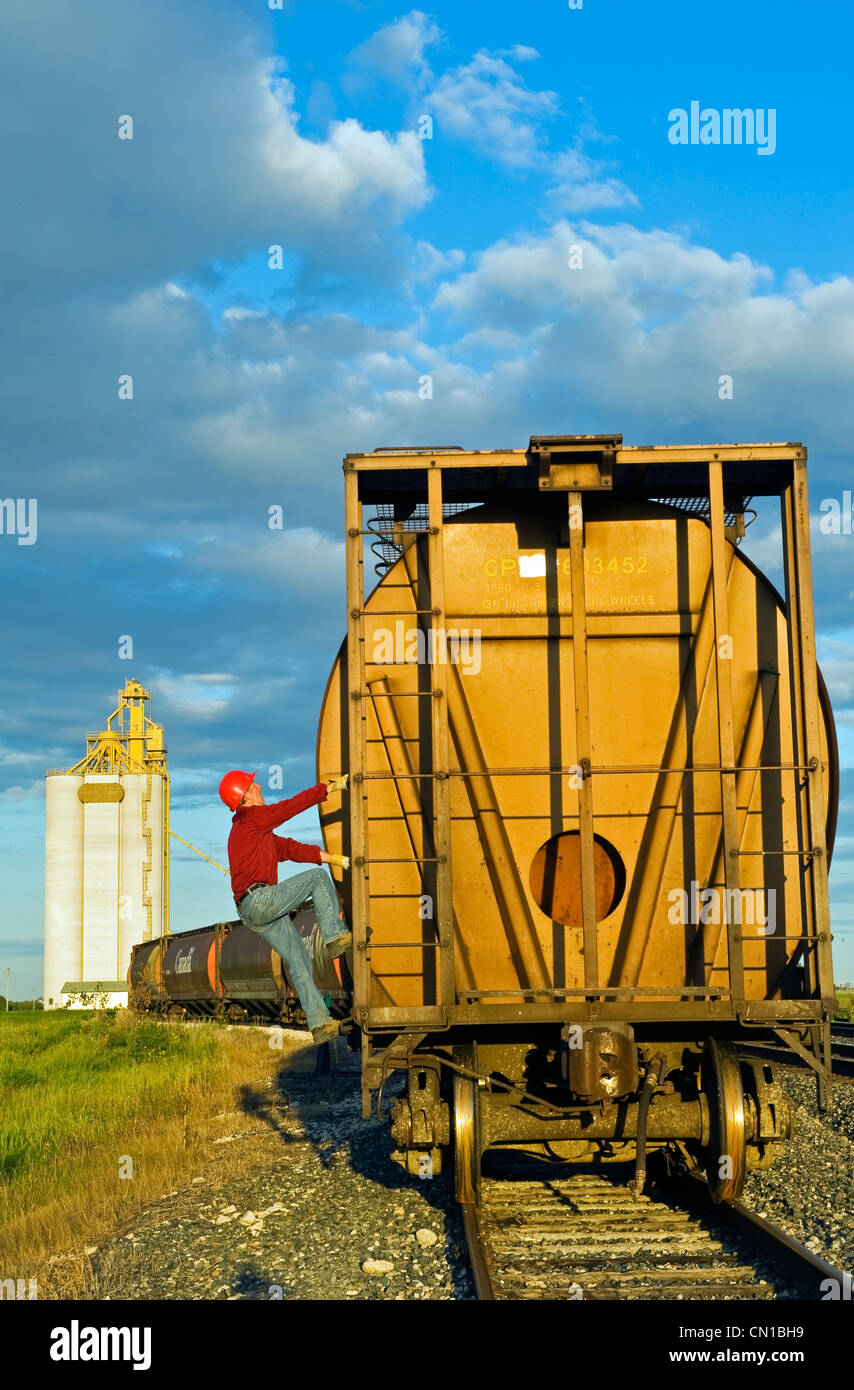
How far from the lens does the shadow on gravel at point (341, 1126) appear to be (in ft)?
25.2

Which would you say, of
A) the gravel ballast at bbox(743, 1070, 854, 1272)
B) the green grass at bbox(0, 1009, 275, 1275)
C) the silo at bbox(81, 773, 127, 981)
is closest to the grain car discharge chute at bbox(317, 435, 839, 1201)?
the gravel ballast at bbox(743, 1070, 854, 1272)

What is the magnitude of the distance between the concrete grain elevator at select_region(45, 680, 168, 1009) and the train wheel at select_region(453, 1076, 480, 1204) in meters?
Answer: 54.3

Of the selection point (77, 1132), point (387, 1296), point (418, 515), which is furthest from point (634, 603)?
point (77, 1132)

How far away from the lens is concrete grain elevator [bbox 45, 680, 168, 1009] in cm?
5928

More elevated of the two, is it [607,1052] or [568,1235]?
[607,1052]

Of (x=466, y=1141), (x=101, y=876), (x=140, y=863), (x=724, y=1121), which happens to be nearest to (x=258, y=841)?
(x=466, y=1141)

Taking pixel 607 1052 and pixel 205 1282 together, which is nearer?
pixel 205 1282

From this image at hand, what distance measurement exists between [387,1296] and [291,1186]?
2.93 metres

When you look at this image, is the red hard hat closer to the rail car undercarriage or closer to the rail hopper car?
the rail car undercarriage

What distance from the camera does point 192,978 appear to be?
30.1 m

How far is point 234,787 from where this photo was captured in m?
7.80

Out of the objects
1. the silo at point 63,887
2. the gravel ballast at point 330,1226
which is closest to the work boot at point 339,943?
the gravel ballast at point 330,1226

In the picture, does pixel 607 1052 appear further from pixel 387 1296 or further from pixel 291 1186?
pixel 291 1186

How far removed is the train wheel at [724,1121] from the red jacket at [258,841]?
9.37 feet
